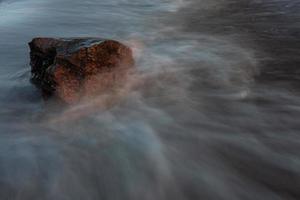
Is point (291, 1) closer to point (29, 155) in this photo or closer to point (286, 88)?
point (286, 88)

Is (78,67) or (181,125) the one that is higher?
(78,67)

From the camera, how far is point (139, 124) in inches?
215

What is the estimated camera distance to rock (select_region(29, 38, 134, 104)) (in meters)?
5.91

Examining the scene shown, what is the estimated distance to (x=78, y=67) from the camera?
234 inches

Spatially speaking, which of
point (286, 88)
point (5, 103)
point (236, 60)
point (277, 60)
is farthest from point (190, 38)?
point (5, 103)

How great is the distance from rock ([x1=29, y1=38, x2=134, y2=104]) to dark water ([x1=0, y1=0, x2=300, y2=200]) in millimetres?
253

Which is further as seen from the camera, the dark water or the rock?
the rock

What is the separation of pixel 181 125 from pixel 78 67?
1.73 metres

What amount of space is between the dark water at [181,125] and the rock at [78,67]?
253 millimetres

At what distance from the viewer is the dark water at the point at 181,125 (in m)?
4.25

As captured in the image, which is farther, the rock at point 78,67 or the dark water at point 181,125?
the rock at point 78,67

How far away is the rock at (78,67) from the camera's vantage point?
5.91m

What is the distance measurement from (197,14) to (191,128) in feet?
16.1

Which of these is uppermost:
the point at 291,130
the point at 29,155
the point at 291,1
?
the point at 291,1
